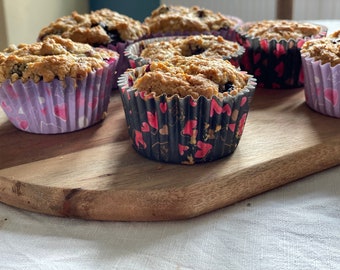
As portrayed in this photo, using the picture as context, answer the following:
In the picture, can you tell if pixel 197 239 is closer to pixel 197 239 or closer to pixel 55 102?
pixel 197 239

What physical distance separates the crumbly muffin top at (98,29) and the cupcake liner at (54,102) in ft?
0.85

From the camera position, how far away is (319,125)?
1.52 meters

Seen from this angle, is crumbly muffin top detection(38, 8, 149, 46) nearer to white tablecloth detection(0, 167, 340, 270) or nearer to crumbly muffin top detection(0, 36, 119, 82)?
crumbly muffin top detection(0, 36, 119, 82)

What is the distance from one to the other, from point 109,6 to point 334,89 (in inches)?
104

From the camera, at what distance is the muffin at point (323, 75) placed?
1.53 metres

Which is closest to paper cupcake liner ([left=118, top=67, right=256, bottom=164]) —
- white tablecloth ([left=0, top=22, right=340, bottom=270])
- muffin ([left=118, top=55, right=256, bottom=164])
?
muffin ([left=118, top=55, right=256, bottom=164])

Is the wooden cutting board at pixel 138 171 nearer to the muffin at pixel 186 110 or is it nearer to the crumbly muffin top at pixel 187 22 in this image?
the muffin at pixel 186 110

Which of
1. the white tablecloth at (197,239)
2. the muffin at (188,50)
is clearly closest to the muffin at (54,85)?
the muffin at (188,50)

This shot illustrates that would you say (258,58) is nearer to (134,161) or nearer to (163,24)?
(163,24)

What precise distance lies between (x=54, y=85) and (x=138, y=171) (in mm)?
370

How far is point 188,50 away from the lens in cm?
168

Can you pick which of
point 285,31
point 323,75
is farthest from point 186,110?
point 285,31

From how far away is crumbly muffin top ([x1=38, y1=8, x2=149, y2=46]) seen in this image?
179cm

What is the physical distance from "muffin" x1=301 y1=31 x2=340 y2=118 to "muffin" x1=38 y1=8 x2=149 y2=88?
62 centimetres
